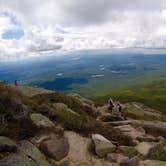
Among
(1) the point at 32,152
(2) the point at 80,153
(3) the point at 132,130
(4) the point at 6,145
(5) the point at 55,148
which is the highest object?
(4) the point at 6,145

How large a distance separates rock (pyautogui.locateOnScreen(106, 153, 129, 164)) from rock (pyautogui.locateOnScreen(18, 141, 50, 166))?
408 cm

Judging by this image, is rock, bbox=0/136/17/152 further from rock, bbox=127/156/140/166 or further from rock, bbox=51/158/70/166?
rock, bbox=127/156/140/166

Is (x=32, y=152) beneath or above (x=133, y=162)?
above

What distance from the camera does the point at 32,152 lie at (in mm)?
17672

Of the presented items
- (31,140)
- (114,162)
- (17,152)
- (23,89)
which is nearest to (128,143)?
(114,162)

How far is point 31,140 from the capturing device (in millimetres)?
19672

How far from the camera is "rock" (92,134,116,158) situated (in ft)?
63.5

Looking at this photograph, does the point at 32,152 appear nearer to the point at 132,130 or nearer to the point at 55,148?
the point at 55,148

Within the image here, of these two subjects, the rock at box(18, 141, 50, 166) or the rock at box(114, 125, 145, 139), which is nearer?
the rock at box(18, 141, 50, 166)

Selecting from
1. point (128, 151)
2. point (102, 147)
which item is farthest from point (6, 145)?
point (128, 151)

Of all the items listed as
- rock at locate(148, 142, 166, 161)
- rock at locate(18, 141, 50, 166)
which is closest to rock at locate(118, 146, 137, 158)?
rock at locate(148, 142, 166, 161)

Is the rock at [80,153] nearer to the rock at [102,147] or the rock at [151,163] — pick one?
the rock at [102,147]

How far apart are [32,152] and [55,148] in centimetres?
200

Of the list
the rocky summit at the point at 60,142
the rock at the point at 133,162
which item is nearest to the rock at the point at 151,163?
the rocky summit at the point at 60,142
